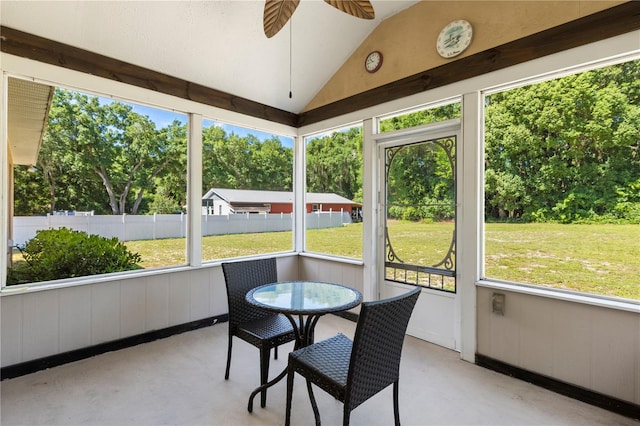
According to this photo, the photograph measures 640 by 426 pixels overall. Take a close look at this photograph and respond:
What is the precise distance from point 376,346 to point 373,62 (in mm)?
3079

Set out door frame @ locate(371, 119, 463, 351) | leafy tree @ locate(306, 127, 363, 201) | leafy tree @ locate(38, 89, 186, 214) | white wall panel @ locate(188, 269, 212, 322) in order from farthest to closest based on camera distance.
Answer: leafy tree @ locate(306, 127, 363, 201)
white wall panel @ locate(188, 269, 212, 322)
door frame @ locate(371, 119, 463, 351)
leafy tree @ locate(38, 89, 186, 214)

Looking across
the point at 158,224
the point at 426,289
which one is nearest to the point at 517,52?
the point at 426,289

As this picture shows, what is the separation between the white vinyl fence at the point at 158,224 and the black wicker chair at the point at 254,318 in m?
1.23

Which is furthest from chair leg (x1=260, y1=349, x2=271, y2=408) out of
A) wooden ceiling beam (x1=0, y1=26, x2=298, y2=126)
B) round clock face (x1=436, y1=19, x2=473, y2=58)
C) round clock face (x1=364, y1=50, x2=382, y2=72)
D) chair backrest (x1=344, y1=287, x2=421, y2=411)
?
round clock face (x1=364, y1=50, x2=382, y2=72)

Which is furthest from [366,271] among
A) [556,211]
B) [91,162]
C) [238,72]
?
[91,162]

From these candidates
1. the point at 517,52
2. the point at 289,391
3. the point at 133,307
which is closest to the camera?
the point at 289,391

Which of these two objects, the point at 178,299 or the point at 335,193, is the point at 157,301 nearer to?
the point at 178,299

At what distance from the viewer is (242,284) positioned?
256cm

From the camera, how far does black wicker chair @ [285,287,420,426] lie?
1492 mm

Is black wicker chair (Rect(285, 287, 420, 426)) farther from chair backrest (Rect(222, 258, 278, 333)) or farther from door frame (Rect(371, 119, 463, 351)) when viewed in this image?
door frame (Rect(371, 119, 463, 351))

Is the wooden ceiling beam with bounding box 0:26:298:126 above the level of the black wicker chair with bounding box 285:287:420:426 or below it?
above

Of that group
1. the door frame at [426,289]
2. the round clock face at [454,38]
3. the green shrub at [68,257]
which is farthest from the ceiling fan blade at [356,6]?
the green shrub at [68,257]

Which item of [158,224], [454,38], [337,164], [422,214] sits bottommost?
[158,224]

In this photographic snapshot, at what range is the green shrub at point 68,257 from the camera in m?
2.56
